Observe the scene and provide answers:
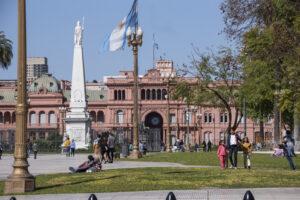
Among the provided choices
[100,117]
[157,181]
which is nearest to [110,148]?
[157,181]

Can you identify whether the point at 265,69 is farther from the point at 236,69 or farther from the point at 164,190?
the point at 164,190

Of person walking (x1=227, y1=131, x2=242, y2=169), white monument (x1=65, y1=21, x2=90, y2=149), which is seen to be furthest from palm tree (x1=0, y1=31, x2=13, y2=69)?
person walking (x1=227, y1=131, x2=242, y2=169)

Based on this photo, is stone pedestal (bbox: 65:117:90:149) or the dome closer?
stone pedestal (bbox: 65:117:90:149)

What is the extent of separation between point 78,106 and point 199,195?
63.6 meters

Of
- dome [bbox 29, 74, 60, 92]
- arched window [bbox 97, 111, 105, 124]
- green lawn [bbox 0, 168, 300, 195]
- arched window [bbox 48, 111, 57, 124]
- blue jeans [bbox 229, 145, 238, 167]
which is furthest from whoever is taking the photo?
dome [bbox 29, 74, 60, 92]

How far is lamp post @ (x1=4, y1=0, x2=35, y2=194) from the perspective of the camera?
794 inches

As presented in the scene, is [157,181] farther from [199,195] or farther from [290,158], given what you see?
[290,158]

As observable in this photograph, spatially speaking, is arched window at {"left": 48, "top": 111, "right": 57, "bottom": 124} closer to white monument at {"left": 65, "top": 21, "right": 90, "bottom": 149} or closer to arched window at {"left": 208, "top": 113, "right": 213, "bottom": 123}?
arched window at {"left": 208, "top": 113, "right": 213, "bottom": 123}

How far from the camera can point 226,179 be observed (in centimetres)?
2256

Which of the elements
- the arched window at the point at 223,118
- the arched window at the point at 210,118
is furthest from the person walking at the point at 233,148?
the arched window at the point at 210,118

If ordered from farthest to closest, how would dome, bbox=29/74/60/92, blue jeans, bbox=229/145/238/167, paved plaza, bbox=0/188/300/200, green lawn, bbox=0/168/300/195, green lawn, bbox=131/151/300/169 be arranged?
1. dome, bbox=29/74/60/92
2. green lawn, bbox=131/151/300/169
3. blue jeans, bbox=229/145/238/167
4. green lawn, bbox=0/168/300/195
5. paved plaza, bbox=0/188/300/200

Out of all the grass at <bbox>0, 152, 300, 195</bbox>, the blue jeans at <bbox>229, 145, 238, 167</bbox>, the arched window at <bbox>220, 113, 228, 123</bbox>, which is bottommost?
the grass at <bbox>0, 152, 300, 195</bbox>

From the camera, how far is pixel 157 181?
22.4 meters

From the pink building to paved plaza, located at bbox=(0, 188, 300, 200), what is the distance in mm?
114351
